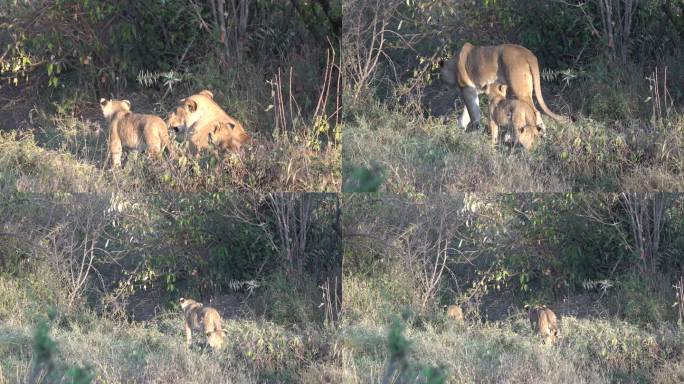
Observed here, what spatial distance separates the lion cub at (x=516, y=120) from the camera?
8.46 meters

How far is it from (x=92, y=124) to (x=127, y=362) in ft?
6.75

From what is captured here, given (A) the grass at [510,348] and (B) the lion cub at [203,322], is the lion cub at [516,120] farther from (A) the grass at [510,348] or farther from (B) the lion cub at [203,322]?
(B) the lion cub at [203,322]

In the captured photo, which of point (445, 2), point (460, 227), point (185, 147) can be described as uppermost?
point (445, 2)

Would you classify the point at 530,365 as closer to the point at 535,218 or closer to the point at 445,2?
the point at 535,218

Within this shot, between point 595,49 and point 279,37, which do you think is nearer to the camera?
point 595,49

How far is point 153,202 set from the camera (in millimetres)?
8727

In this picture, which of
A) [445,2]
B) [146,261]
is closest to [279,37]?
[445,2]

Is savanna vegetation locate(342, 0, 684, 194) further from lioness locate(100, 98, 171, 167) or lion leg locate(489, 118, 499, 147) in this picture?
lioness locate(100, 98, 171, 167)

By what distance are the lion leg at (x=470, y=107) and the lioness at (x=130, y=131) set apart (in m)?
2.03

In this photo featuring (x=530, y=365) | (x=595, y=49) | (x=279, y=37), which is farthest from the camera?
(x=279, y=37)

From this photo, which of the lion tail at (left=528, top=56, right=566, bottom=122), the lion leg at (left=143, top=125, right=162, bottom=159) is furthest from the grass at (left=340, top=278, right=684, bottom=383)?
the lion leg at (left=143, top=125, right=162, bottom=159)

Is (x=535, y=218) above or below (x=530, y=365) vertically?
above

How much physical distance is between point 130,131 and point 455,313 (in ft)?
7.87

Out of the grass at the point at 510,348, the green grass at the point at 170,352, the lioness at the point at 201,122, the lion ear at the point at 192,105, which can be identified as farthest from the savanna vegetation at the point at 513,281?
the lion ear at the point at 192,105
